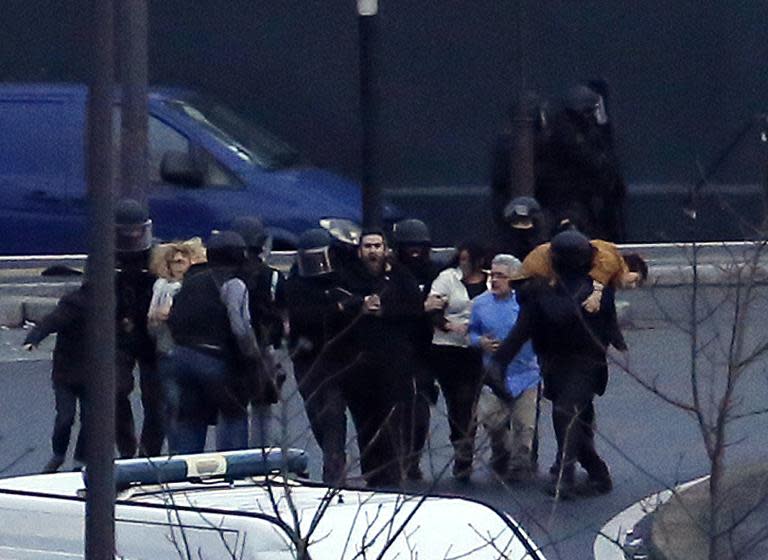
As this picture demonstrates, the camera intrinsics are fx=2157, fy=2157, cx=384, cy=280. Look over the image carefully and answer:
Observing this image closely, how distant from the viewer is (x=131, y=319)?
12.0m

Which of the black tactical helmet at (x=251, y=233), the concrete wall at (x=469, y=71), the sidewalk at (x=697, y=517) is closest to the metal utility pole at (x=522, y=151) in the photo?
the concrete wall at (x=469, y=71)

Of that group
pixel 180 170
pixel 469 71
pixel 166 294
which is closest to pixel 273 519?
pixel 166 294

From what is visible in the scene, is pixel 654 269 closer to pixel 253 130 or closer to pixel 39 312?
pixel 253 130

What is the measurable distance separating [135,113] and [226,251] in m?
3.31

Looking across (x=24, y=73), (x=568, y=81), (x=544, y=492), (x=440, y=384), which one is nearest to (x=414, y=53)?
(x=568, y=81)

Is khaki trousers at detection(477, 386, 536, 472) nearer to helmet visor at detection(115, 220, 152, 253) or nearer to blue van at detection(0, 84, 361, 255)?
helmet visor at detection(115, 220, 152, 253)

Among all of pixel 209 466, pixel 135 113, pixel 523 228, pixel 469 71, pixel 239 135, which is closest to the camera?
pixel 209 466

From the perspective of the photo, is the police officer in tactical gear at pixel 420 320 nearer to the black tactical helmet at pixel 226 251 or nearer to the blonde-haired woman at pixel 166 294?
the black tactical helmet at pixel 226 251

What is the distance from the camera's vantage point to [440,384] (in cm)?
1238

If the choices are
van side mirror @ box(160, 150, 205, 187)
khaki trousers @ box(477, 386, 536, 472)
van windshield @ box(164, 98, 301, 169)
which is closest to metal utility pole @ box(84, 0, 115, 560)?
khaki trousers @ box(477, 386, 536, 472)

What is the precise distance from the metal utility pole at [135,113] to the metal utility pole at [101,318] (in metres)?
9.17

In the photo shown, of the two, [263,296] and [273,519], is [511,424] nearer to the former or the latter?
[263,296]

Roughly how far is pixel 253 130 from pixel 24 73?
2128 millimetres

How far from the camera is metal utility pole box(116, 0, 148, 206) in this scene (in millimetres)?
14422
